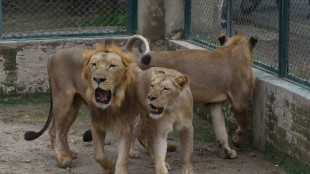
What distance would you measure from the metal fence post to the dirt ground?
0.98m

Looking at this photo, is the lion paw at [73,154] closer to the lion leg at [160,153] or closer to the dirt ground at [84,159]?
the dirt ground at [84,159]

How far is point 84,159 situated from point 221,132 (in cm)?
151

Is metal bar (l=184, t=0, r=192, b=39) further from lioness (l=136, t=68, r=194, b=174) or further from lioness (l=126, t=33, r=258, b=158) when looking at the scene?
lioness (l=136, t=68, r=194, b=174)

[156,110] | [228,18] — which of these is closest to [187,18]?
[228,18]

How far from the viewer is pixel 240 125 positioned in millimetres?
7660

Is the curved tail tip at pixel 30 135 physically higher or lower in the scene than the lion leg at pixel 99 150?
lower

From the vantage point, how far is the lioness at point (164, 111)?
6379 mm

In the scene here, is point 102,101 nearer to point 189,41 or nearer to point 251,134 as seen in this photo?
point 251,134

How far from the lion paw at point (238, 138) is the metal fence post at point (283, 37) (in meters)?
0.79

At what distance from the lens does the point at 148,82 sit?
6734 mm

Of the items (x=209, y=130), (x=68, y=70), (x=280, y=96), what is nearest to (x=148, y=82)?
(x=68, y=70)

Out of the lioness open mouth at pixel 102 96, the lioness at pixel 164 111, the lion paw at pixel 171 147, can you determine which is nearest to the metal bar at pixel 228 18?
the lion paw at pixel 171 147

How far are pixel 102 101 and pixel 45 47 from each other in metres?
4.14

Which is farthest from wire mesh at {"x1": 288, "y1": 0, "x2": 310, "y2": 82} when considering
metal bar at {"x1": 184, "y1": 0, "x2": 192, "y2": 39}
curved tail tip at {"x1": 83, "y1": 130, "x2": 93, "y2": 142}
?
metal bar at {"x1": 184, "y1": 0, "x2": 192, "y2": 39}
